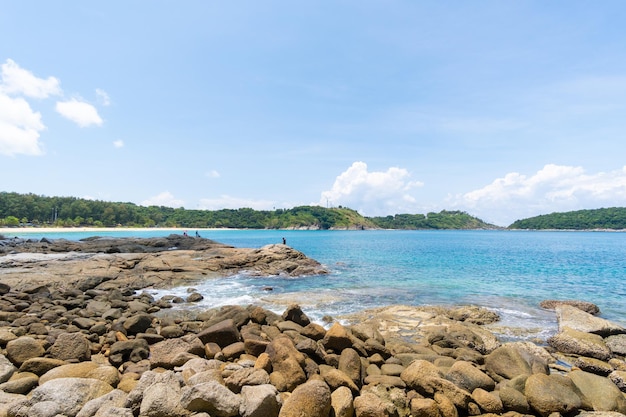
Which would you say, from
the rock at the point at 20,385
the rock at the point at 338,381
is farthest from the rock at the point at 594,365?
the rock at the point at 20,385

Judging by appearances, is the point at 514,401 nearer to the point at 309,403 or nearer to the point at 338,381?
the point at 338,381

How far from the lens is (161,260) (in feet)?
113

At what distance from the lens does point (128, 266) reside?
3200cm

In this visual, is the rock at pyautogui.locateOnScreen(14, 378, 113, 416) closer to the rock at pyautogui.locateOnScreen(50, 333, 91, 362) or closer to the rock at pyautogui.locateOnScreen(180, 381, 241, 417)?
the rock at pyautogui.locateOnScreen(180, 381, 241, 417)

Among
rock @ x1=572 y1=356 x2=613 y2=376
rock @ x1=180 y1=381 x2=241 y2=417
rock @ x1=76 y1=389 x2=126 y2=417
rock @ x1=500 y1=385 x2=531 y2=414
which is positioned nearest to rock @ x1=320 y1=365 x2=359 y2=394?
rock @ x1=180 y1=381 x2=241 y2=417

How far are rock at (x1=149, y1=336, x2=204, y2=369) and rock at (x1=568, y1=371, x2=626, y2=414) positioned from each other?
9.80 m

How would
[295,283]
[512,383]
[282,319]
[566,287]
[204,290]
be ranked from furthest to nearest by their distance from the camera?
[295,283] → [566,287] → [204,290] → [282,319] → [512,383]

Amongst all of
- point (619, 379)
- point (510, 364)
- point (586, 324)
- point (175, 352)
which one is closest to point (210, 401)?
point (175, 352)

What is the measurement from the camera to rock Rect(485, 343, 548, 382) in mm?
8695

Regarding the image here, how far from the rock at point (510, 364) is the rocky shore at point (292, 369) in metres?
0.03

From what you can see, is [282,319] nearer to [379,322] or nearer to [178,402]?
[379,322]

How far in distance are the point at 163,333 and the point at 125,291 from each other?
13.4 metres

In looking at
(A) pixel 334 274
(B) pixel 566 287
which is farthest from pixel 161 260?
(B) pixel 566 287

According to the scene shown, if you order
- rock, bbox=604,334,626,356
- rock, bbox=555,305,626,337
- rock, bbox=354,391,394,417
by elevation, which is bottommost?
rock, bbox=604,334,626,356
